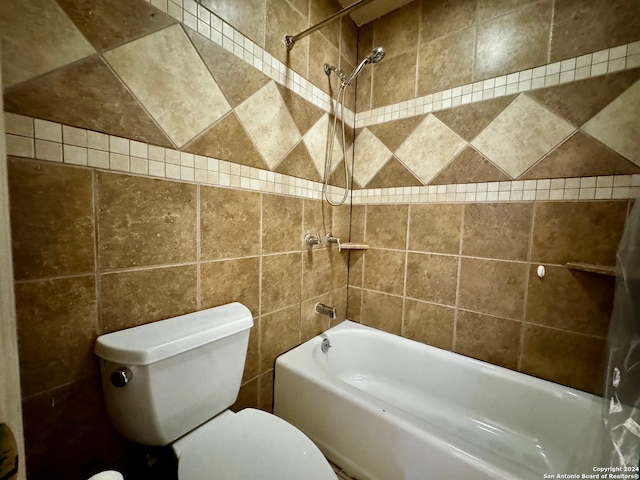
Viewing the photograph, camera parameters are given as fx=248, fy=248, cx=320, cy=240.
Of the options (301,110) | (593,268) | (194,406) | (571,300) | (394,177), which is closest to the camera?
(194,406)

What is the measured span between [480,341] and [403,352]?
0.40m

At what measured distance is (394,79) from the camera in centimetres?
149

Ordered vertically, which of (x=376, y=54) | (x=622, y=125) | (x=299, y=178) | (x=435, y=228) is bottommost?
(x=435, y=228)

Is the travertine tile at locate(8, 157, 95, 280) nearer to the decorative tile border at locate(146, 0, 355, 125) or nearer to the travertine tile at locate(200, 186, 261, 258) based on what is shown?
the travertine tile at locate(200, 186, 261, 258)

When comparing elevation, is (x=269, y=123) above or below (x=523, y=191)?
above

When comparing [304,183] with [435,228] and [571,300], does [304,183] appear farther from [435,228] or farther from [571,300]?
[571,300]

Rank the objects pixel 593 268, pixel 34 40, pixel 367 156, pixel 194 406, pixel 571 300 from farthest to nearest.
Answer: pixel 367 156 → pixel 571 300 → pixel 593 268 → pixel 194 406 → pixel 34 40

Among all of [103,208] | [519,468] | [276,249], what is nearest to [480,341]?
[519,468]

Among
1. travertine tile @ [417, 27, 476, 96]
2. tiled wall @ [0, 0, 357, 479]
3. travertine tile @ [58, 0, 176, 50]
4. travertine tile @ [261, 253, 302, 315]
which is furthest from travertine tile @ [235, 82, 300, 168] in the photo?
travertine tile @ [417, 27, 476, 96]

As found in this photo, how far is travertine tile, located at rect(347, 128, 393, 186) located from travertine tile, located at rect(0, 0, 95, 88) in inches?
51.9

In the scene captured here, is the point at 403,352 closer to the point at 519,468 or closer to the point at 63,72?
the point at 519,468

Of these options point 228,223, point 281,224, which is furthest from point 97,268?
point 281,224

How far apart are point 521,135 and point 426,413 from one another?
1451 mm

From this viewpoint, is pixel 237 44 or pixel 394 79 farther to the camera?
pixel 394 79
